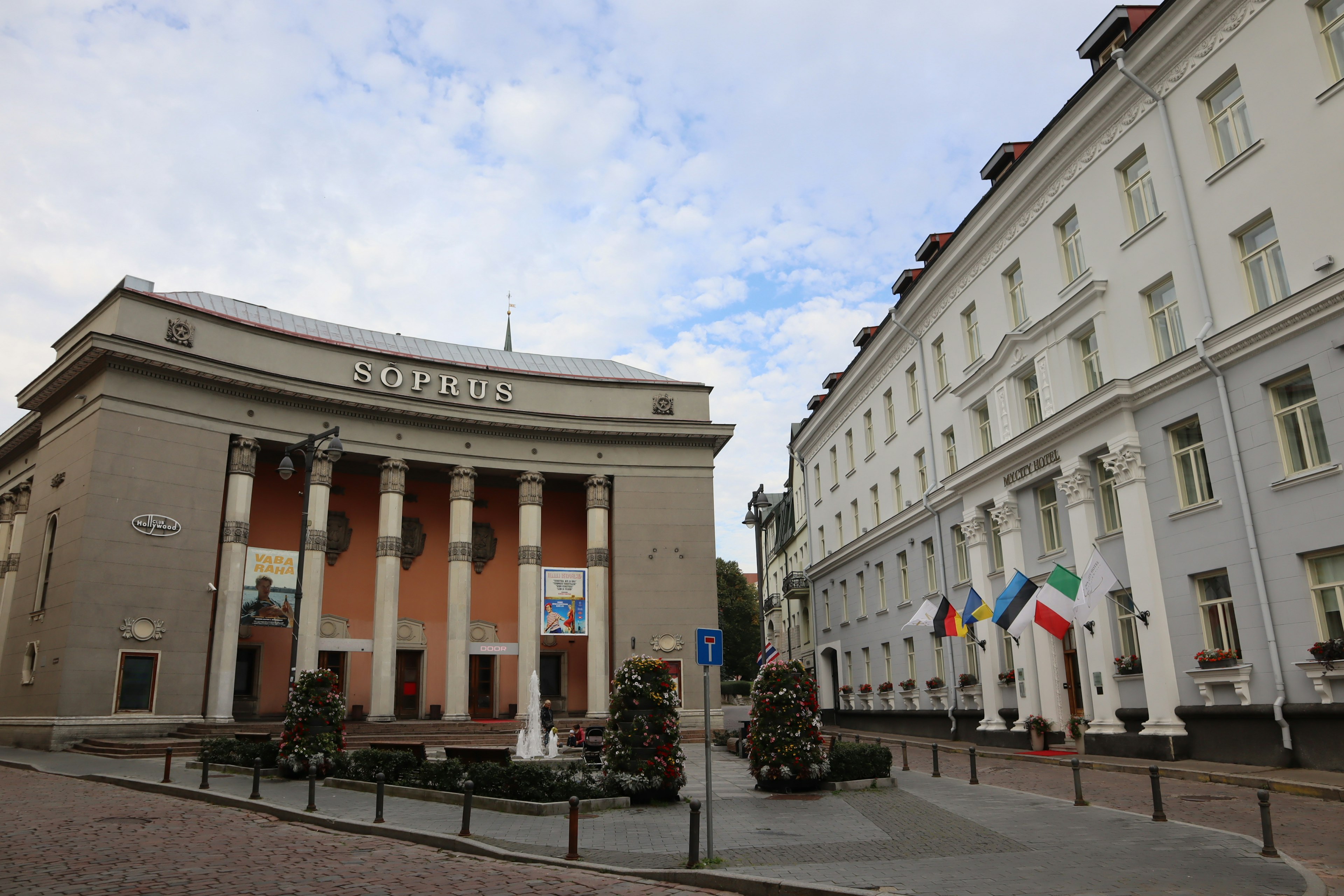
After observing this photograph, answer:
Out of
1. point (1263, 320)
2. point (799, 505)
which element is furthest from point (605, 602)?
point (1263, 320)

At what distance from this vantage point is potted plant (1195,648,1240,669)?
1738 centimetres

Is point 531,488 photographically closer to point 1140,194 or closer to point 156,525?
point 156,525

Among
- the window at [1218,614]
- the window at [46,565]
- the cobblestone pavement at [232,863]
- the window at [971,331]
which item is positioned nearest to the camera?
the cobblestone pavement at [232,863]

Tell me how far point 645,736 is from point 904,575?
71.2 ft

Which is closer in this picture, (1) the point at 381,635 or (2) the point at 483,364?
(1) the point at 381,635

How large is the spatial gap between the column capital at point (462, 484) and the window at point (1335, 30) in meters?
31.6

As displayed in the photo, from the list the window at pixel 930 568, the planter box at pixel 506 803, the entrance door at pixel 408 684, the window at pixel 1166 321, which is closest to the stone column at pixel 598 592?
the entrance door at pixel 408 684

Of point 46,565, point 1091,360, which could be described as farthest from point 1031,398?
point 46,565

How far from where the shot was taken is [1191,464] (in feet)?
62.8

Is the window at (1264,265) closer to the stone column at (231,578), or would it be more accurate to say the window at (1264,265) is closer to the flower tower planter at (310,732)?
the flower tower planter at (310,732)

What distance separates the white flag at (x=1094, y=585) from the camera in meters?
19.2

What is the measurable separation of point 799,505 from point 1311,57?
3922cm

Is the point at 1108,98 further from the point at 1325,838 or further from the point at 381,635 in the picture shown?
the point at 381,635

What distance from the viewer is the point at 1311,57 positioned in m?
16.2
